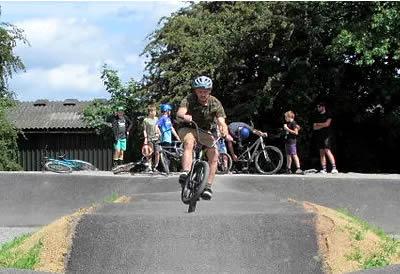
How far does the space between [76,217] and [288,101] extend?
14336 mm

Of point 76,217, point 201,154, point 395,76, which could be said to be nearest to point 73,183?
point 201,154

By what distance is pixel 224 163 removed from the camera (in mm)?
14906

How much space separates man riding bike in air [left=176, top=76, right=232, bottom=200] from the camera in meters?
7.75

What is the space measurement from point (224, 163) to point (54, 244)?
27.9 feet

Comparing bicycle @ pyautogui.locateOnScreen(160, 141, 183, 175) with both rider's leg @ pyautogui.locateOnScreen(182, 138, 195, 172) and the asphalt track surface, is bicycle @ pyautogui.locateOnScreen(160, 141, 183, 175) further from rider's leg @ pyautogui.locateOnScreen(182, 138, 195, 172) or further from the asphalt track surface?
the asphalt track surface

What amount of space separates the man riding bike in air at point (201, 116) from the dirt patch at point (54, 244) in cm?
157

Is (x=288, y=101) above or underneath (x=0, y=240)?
above

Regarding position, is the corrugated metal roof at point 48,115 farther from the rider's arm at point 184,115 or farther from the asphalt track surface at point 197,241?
the asphalt track surface at point 197,241

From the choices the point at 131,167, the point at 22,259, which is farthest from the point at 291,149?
the point at 22,259

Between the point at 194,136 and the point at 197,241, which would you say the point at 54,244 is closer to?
the point at 197,241

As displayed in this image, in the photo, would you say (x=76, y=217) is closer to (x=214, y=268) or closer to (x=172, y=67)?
(x=214, y=268)

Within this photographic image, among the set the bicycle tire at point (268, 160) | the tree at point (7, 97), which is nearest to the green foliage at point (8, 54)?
the tree at point (7, 97)

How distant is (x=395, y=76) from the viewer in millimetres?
19656

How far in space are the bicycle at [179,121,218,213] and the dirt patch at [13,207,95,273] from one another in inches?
51.2
